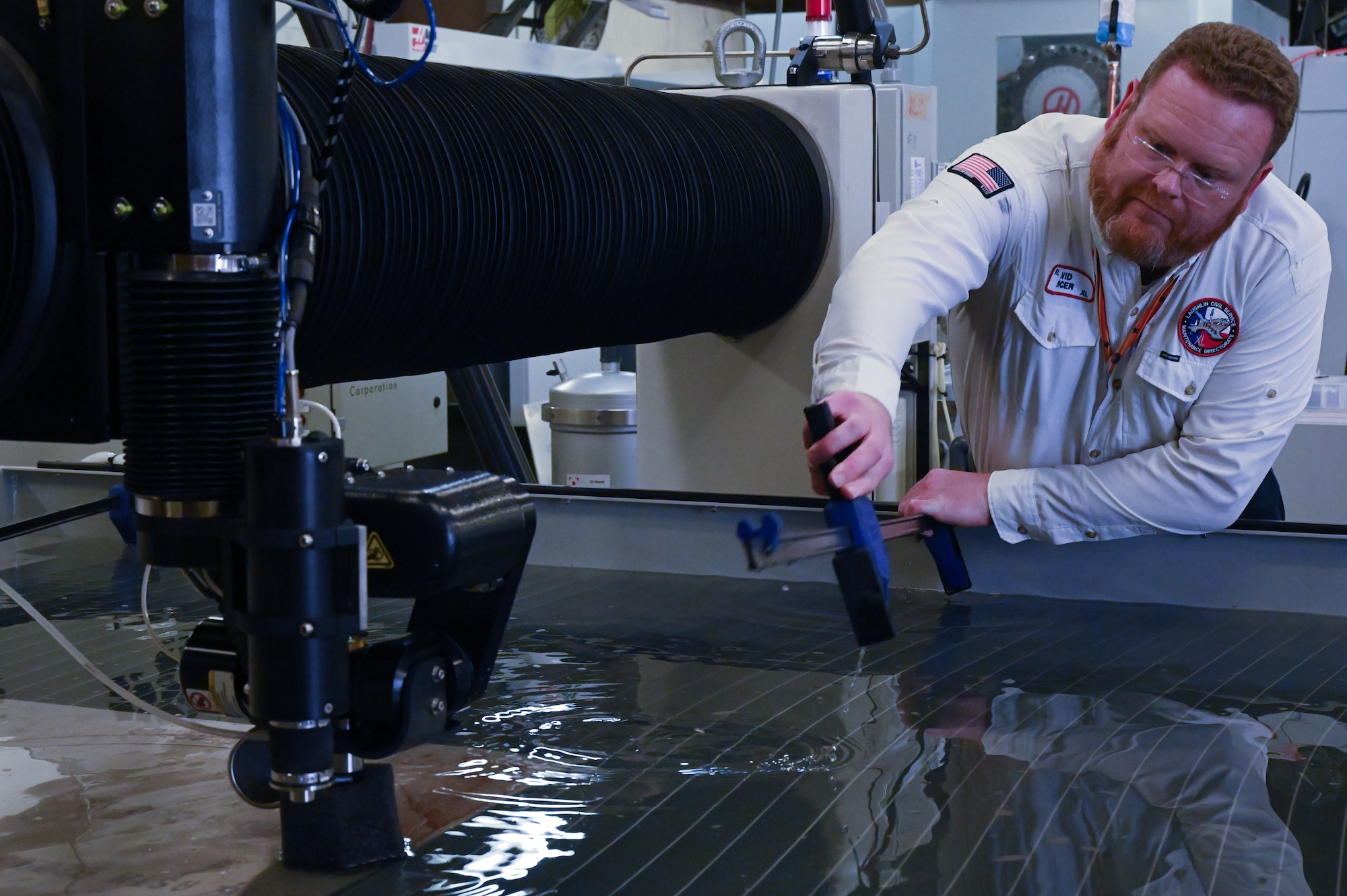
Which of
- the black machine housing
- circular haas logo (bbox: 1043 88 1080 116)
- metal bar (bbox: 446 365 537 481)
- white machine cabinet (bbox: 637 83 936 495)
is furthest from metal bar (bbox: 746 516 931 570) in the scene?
circular haas logo (bbox: 1043 88 1080 116)

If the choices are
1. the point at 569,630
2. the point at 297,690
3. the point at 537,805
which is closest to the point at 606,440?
the point at 569,630

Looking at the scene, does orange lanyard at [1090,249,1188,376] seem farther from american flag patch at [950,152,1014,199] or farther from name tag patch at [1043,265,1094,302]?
american flag patch at [950,152,1014,199]

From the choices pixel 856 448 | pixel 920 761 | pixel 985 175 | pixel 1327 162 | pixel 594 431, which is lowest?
pixel 920 761

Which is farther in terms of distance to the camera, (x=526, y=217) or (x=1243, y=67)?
(x=1243, y=67)

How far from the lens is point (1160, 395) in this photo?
1.55m

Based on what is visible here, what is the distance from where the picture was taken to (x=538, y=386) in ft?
13.1

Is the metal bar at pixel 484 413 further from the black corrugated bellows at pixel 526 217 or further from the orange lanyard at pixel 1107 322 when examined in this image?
the orange lanyard at pixel 1107 322

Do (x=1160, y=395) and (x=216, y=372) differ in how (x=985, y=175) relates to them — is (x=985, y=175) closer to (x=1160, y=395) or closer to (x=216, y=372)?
(x=1160, y=395)

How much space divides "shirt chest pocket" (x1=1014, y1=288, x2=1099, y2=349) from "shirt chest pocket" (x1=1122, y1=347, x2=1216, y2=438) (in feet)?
0.28

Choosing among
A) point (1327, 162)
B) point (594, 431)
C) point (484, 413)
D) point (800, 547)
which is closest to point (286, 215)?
point (800, 547)

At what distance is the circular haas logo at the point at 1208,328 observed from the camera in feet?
4.96

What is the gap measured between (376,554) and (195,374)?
142 millimetres

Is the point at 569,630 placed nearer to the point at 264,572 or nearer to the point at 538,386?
the point at 264,572

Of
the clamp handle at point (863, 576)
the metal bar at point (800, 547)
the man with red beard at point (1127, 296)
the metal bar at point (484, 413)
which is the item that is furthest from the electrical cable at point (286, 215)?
the metal bar at point (484, 413)
